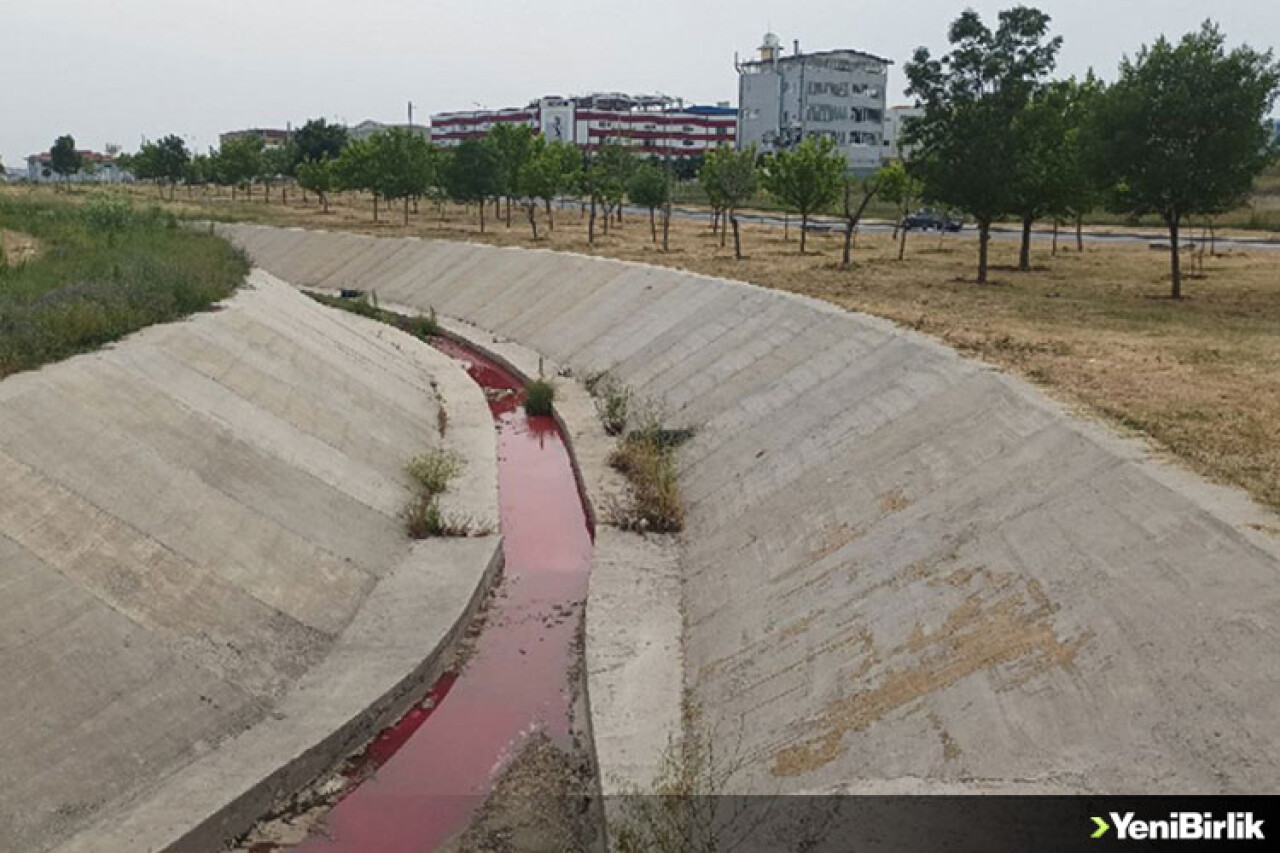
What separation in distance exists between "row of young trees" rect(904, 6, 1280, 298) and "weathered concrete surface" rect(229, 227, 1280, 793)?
13759 millimetres

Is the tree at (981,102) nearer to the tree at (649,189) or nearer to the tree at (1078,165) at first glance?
the tree at (1078,165)

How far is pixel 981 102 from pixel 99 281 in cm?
2704

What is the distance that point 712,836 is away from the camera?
1042 centimetres

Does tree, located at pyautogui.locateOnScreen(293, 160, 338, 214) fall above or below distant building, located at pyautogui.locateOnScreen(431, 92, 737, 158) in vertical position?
below

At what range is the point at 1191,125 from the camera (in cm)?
3150

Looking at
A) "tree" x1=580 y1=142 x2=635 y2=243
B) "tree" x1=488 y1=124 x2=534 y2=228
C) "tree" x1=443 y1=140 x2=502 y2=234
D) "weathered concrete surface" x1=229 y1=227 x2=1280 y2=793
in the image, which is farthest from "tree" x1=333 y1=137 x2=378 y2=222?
"weathered concrete surface" x1=229 y1=227 x2=1280 y2=793

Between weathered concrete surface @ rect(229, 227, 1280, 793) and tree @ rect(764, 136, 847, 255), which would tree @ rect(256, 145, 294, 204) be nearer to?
tree @ rect(764, 136, 847, 255)

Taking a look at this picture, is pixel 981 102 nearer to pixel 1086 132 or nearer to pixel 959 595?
pixel 1086 132

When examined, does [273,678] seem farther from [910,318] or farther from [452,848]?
[910,318]

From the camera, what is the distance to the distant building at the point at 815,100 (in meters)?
123

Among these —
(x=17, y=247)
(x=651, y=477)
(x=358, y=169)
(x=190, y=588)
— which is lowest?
(x=190, y=588)

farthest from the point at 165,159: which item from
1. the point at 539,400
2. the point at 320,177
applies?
the point at 539,400

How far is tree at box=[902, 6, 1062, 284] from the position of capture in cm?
3600

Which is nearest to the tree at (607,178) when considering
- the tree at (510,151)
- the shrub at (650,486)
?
the tree at (510,151)
